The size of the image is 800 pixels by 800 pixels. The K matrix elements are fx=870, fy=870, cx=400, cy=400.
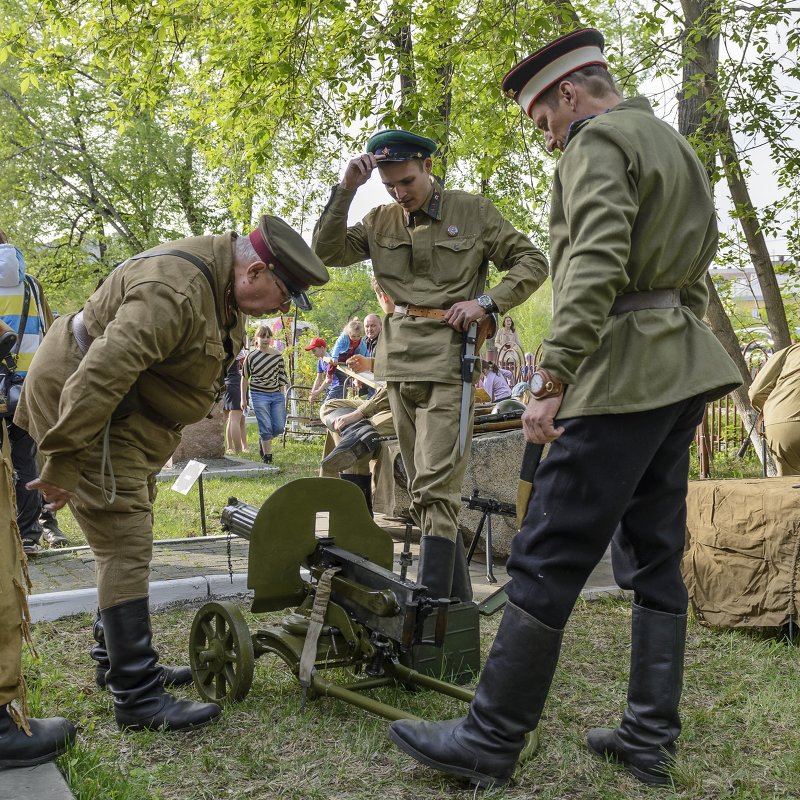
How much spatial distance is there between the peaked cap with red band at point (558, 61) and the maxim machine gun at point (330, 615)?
5.45ft

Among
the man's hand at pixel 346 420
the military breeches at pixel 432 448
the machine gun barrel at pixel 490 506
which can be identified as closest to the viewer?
the military breeches at pixel 432 448

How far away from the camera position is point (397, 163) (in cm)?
406

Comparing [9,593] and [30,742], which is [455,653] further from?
[9,593]

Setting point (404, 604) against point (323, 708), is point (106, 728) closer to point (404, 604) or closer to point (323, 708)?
point (323, 708)

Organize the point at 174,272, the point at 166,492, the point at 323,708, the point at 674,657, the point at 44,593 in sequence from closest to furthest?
the point at 674,657 → the point at 174,272 → the point at 323,708 → the point at 44,593 → the point at 166,492

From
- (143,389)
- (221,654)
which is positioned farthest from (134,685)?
(143,389)

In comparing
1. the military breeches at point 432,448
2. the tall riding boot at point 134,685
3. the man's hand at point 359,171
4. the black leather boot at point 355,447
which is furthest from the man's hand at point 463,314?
the black leather boot at point 355,447

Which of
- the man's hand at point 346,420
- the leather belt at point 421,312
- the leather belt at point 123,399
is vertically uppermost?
the leather belt at point 421,312

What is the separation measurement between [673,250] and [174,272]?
5.44 ft

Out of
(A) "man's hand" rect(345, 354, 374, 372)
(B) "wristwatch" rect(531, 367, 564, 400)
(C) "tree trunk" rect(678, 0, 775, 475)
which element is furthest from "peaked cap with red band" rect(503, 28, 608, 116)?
(C) "tree trunk" rect(678, 0, 775, 475)

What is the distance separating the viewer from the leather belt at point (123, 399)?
3.12 metres

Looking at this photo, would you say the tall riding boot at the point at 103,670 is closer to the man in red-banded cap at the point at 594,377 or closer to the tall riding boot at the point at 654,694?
the man in red-banded cap at the point at 594,377

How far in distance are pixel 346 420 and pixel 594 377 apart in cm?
388

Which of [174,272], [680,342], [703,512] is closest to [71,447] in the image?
[174,272]
